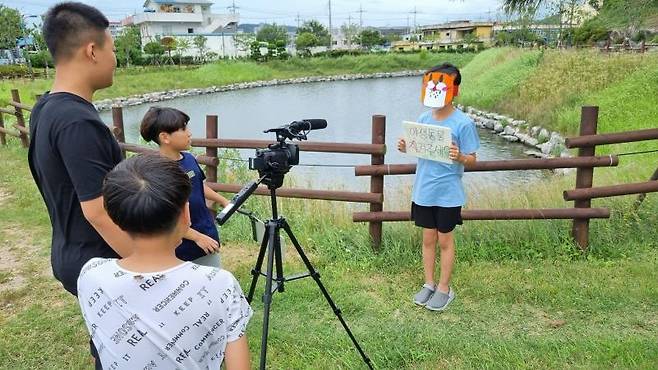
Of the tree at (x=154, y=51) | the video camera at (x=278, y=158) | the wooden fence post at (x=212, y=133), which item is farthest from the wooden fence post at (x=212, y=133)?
the tree at (x=154, y=51)

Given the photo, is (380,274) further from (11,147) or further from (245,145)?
(11,147)

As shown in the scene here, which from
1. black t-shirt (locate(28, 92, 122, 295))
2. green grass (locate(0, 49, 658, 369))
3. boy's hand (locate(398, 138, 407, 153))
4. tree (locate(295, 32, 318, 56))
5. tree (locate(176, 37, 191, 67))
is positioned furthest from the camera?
tree (locate(295, 32, 318, 56))

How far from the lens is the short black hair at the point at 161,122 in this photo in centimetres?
257

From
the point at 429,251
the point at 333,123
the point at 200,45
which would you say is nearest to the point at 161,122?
the point at 429,251

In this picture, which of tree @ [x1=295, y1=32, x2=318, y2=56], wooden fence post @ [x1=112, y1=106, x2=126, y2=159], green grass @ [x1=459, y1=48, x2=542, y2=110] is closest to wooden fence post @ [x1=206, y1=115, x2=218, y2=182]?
wooden fence post @ [x1=112, y1=106, x2=126, y2=159]

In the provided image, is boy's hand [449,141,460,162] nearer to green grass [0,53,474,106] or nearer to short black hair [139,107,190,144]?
short black hair [139,107,190,144]

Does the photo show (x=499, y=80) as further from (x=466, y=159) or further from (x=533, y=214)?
(x=466, y=159)

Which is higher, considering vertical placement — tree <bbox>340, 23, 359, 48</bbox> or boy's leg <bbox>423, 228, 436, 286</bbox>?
tree <bbox>340, 23, 359, 48</bbox>

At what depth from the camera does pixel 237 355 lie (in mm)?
1391

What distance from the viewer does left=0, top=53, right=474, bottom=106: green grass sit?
100 feet

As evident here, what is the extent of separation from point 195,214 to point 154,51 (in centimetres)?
4362

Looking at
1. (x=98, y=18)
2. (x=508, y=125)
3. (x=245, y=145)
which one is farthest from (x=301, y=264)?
(x=508, y=125)

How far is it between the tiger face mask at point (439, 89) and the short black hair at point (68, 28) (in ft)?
6.68

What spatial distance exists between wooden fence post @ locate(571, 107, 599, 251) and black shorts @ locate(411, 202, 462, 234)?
136 centimetres
